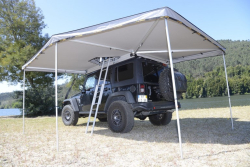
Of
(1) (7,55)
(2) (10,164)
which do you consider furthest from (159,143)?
(1) (7,55)

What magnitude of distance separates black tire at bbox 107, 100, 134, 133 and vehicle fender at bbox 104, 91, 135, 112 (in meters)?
0.15

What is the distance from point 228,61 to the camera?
323 ft

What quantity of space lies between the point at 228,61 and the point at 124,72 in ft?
352

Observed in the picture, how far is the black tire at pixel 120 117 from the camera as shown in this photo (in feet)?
15.8

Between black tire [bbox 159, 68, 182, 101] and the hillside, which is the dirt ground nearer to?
black tire [bbox 159, 68, 182, 101]

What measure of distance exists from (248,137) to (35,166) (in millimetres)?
4219

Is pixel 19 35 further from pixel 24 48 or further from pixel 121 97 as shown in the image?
pixel 121 97

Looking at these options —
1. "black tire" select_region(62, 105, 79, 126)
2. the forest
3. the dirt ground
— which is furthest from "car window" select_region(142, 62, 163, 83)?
the forest

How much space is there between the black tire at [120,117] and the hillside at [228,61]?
94.0 metres

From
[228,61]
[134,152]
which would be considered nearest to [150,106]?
[134,152]

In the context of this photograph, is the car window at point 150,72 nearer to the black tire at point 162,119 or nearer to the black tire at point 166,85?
the black tire at point 166,85

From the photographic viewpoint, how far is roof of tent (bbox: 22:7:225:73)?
3.45 meters

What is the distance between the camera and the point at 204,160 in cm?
286

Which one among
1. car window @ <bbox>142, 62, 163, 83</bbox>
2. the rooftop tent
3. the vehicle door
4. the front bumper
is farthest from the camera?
the vehicle door
